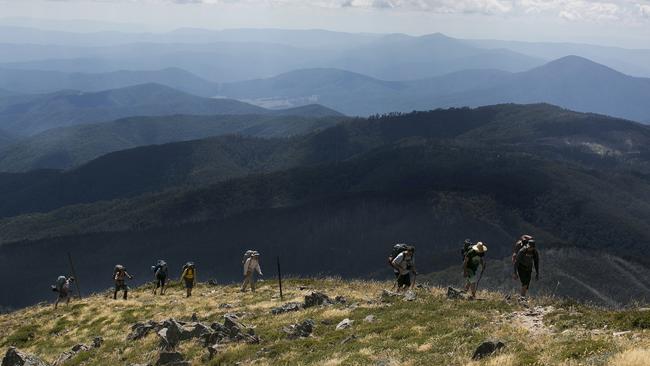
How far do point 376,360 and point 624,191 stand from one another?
20273cm

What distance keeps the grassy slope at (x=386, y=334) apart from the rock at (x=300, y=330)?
277mm

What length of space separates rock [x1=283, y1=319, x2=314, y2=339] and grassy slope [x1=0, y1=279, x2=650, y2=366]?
0.28m

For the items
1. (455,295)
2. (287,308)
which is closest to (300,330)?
(287,308)

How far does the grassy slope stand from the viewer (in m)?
11.9

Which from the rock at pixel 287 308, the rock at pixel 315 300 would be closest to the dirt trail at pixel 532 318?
the rock at pixel 315 300

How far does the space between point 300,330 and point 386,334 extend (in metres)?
3.31

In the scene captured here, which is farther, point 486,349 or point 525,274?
point 525,274

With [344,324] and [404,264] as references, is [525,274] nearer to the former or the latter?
[404,264]

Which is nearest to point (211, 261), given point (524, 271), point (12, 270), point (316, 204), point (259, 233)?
point (259, 233)

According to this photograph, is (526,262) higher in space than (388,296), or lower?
higher

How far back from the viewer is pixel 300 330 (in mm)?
17719

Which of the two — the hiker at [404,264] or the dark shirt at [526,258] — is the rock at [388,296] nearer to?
the hiker at [404,264]

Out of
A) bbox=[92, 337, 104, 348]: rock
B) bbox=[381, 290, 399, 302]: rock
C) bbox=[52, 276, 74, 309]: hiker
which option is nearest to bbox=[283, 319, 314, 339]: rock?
bbox=[381, 290, 399, 302]: rock

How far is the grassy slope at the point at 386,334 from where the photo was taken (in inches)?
468
